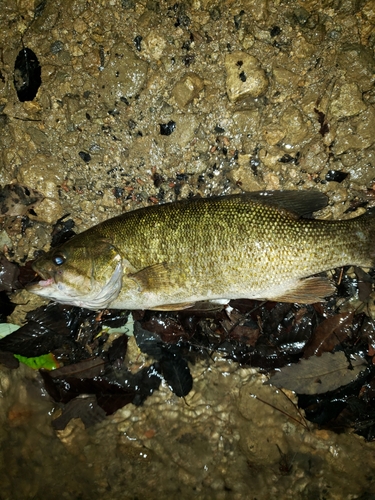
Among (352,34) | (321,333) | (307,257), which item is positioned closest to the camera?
(307,257)

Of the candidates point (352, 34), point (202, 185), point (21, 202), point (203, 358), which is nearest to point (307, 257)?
point (202, 185)

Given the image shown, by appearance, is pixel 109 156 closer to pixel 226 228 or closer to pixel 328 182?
pixel 226 228

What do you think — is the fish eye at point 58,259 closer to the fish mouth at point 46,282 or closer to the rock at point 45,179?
the fish mouth at point 46,282

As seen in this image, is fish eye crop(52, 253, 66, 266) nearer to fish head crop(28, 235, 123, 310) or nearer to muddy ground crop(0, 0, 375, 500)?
fish head crop(28, 235, 123, 310)

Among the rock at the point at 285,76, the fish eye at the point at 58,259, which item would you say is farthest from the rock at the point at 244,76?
the fish eye at the point at 58,259

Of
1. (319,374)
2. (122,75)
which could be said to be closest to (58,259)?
(122,75)

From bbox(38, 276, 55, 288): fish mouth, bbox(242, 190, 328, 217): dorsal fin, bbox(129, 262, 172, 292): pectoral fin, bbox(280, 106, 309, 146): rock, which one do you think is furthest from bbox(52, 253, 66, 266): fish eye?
bbox(280, 106, 309, 146): rock

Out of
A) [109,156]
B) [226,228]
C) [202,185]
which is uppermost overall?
[109,156]
